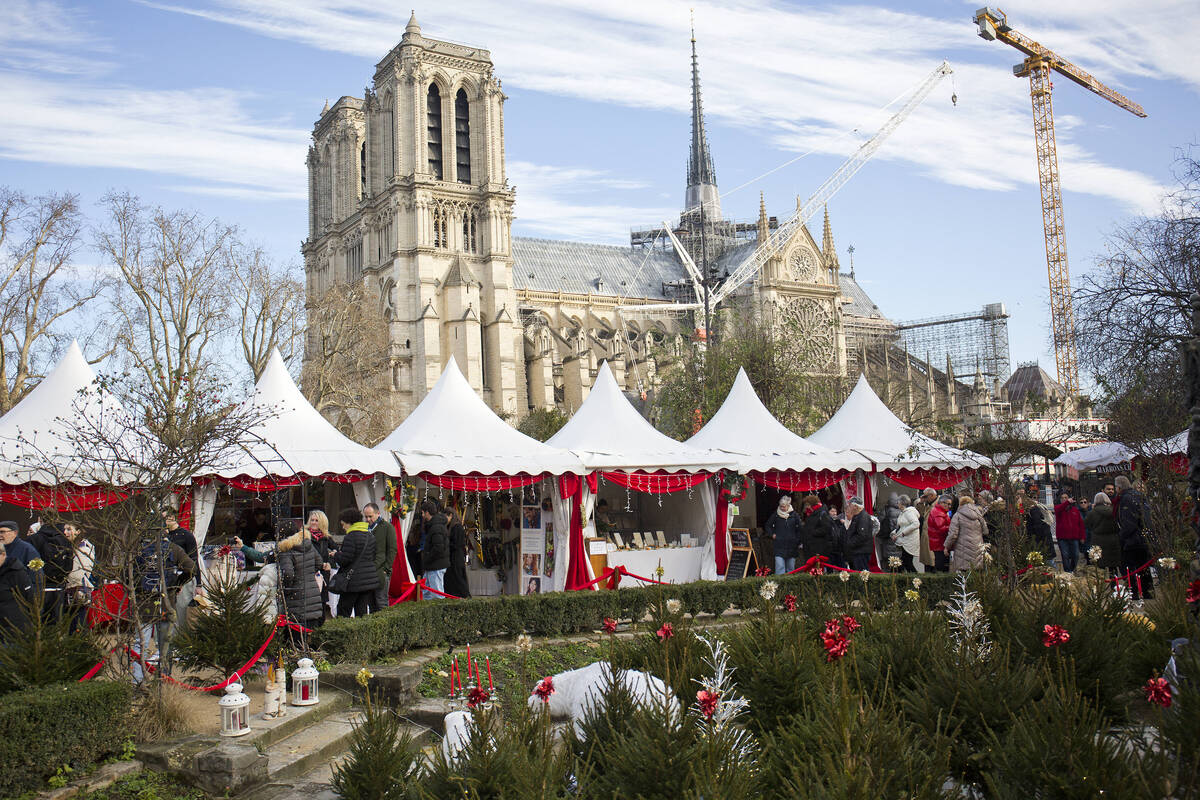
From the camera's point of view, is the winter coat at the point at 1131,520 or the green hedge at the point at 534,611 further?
the winter coat at the point at 1131,520

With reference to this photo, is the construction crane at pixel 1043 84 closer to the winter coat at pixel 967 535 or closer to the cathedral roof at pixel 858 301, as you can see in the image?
the cathedral roof at pixel 858 301

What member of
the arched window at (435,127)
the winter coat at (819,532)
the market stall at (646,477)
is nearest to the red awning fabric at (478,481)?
the market stall at (646,477)

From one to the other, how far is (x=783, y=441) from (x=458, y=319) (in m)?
35.8

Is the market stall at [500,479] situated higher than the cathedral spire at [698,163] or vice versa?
the cathedral spire at [698,163]

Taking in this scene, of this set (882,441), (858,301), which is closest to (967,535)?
(882,441)

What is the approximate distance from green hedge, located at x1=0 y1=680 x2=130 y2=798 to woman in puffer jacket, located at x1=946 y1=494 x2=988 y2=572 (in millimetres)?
9321

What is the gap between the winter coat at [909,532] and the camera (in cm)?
1442

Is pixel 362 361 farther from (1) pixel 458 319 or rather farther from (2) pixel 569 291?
(2) pixel 569 291

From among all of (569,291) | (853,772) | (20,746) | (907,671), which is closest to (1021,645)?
(907,671)

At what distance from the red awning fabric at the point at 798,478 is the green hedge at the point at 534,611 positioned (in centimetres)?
379

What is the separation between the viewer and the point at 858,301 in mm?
86125

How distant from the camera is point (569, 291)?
6706 centimetres

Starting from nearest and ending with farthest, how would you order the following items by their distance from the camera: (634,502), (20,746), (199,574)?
(20,746) < (199,574) < (634,502)

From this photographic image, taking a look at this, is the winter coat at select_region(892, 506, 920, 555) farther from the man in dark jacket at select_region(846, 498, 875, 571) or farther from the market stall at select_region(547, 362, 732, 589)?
the market stall at select_region(547, 362, 732, 589)
